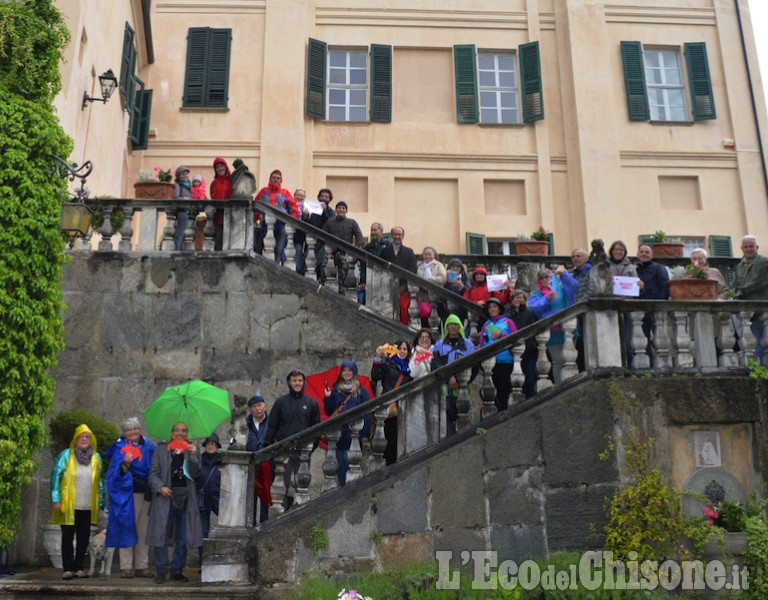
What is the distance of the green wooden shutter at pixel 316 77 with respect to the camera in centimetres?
1794

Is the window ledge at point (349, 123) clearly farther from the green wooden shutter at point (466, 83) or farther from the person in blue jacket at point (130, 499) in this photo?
the person in blue jacket at point (130, 499)

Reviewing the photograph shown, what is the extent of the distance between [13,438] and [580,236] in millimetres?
11988

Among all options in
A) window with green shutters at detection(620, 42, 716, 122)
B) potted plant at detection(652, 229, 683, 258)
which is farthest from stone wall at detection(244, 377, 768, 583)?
window with green shutters at detection(620, 42, 716, 122)

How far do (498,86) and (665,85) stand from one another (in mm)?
3760

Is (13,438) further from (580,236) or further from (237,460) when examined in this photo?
(580,236)

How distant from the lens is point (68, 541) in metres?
8.14

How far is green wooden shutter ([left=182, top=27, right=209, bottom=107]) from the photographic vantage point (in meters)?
17.9

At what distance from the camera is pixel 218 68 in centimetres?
1806

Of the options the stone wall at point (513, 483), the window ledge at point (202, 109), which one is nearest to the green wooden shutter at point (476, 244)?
the window ledge at point (202, 109)

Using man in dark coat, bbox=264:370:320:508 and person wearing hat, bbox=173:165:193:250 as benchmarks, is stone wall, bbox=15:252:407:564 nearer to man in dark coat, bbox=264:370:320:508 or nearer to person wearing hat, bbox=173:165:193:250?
person wearing hat, bbox=173:165:193:250

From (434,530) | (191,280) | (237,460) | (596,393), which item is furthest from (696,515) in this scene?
(191,280)

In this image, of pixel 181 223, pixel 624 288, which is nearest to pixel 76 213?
pixel 181 223

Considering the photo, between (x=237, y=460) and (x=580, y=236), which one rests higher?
(x=580, y=236)

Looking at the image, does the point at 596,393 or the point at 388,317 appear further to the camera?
the point at 388,317
